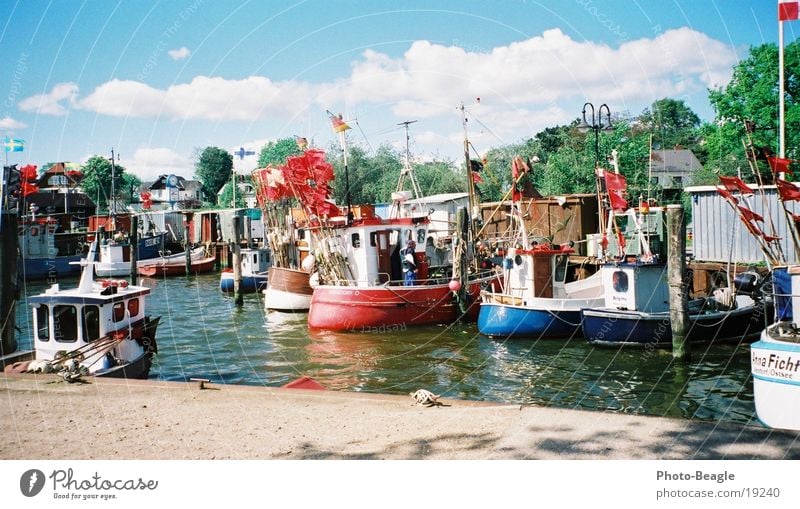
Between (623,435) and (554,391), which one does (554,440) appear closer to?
(623,435)

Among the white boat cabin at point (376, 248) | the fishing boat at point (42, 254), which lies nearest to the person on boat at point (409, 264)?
the white boat cabin at point (376, 248)

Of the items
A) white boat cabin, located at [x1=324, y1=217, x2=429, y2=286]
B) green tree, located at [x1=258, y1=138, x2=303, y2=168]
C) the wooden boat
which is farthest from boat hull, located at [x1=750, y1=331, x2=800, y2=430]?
green tree, located at [x1=258, y1=138, x2=303, y2=168]

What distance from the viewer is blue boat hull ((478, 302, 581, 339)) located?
14438mm

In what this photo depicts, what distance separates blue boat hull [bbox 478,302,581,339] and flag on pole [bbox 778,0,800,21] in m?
7.19

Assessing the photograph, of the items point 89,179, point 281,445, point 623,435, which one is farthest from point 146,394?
point 89,179

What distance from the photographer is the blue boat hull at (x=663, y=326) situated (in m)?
13.0

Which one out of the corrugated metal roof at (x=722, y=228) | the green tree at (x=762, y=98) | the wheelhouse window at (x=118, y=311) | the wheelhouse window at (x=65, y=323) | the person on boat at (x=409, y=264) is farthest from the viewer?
the green tree at (x=762, y=98)

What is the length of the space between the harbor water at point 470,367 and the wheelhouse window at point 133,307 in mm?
1725

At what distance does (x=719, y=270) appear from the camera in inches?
600

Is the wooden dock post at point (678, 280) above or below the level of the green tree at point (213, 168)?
below

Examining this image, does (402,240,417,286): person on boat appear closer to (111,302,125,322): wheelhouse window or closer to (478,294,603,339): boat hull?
(478,294,603,339): boat hull
